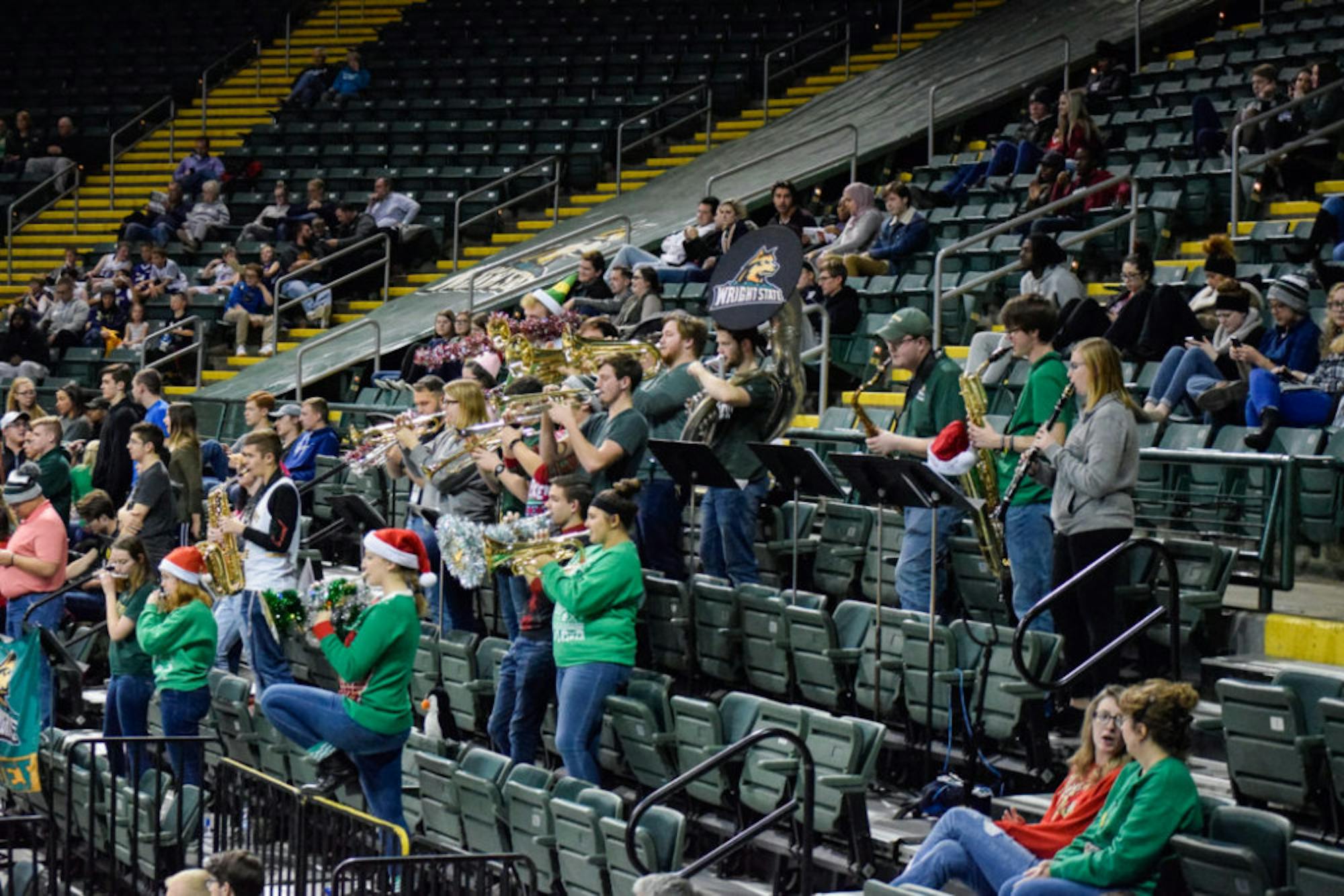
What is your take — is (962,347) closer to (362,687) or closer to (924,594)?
(924,594)

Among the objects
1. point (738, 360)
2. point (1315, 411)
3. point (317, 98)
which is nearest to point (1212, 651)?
point (1315, 411)

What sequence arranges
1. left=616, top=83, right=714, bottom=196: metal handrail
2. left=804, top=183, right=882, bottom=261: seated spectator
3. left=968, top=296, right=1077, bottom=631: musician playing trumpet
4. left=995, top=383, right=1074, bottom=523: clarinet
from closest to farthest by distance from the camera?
left=995, top=383, right=1074, bottom=523: clarinet → left=968, top=296, right=1077, bottom=631: musician playing trumpet → left=804, top=183, right=882, bottom=261: seated spectator → left=616, top=83, right=714, bottom=196: metal handrail

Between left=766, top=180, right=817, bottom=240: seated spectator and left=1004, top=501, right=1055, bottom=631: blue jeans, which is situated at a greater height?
left=766, top=180, right=817, bottom=240: seated spectator

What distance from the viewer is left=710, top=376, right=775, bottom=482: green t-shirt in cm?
877

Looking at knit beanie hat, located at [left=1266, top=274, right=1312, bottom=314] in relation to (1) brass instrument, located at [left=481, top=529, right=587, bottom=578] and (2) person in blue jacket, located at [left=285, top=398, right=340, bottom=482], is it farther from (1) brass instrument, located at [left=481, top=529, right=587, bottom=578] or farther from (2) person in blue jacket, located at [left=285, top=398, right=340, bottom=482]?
(2) person in blue jacket, located at [left=285, top=398, right=340, bottom=482]

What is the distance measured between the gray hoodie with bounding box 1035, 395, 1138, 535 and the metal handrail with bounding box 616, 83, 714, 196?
12.9 meters

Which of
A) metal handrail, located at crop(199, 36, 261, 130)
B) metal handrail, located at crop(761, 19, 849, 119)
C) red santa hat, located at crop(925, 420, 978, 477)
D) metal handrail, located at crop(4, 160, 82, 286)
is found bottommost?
red santa hat, located at crop(925, 420, 978, 477)

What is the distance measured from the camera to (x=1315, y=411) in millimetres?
9094

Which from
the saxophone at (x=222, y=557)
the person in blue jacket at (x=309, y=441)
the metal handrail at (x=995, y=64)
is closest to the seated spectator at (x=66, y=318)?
the person in blue jacket at (x=309, y=441)

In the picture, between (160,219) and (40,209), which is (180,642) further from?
(40,209)

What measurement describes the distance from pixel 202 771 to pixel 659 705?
233 cm

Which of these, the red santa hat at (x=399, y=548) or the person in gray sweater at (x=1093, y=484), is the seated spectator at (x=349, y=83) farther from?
the person in gray sweater at (x=1093, y=484)

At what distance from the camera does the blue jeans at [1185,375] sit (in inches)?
376

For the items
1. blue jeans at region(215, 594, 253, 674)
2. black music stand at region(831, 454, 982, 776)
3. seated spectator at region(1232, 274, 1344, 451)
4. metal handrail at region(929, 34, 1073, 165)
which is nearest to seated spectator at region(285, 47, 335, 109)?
metal handrail at region(929, 34, 1073, 165)
